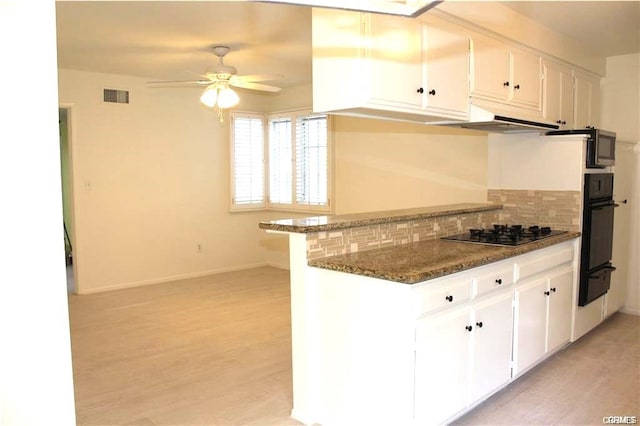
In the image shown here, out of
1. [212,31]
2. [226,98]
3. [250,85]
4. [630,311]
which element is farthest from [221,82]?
[630,311]

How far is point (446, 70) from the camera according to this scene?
9.59 ft

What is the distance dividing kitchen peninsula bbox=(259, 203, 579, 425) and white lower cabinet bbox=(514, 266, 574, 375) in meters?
0.01

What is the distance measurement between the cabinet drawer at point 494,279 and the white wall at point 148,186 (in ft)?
15.1

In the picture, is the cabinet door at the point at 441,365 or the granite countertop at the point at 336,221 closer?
the cabinet door at the point at 441,365

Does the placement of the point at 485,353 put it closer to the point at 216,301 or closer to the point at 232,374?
the point at 232,374

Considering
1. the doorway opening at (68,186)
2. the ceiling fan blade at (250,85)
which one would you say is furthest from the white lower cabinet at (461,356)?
the doorway opening at (68,186)

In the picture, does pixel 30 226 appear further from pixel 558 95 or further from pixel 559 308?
pixel 558 95

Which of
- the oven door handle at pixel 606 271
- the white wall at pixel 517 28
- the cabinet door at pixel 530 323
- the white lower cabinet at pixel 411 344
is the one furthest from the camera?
the oven door handle at pixel 606 271

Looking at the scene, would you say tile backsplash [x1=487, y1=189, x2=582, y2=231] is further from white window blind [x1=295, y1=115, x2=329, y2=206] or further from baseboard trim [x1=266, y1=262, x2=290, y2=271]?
baseboard trim [x1=266, y1=262, x2=290, y2=271]

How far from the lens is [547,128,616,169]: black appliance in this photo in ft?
12.5

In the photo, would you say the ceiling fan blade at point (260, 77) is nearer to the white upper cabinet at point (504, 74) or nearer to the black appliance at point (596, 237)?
the white upper cabinet at point (504, 74)

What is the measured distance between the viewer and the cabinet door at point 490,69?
10.3 feet

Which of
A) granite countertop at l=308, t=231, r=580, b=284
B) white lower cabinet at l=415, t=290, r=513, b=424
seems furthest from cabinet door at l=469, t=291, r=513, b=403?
granite countertop at l=308, t=231, r=580, b=284

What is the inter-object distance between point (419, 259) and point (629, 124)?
346cm
